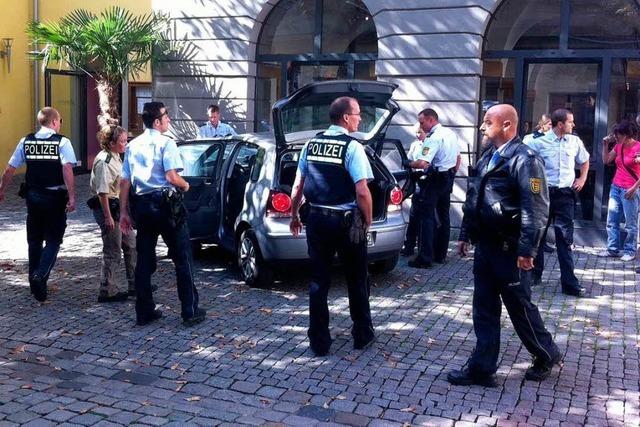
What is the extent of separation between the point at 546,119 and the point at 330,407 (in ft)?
19.7

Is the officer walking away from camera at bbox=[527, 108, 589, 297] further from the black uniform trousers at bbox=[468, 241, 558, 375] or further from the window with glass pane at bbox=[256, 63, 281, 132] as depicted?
the window with glass pane at bbox=[256, 63, 281, 132]

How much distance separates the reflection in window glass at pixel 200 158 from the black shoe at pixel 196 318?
8.34 feet

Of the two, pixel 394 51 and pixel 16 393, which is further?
pixel 394 51

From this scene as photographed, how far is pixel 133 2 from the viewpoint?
19.0 metres

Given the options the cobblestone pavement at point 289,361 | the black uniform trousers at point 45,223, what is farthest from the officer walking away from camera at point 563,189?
the black uniform trousers at point 45,223

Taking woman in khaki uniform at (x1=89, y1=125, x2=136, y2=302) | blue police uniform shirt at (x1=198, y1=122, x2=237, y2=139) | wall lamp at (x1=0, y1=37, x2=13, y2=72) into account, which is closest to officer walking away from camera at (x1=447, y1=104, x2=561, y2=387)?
woman in khaki uniform at (x1=89, y1=125, x2=136, y2=302)

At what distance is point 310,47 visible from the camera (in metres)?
13.2

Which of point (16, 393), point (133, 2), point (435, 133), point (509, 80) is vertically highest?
point (133, 2)

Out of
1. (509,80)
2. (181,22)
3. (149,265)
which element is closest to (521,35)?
(509,80)

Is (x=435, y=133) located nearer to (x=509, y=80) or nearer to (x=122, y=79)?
(x=509, y=80)

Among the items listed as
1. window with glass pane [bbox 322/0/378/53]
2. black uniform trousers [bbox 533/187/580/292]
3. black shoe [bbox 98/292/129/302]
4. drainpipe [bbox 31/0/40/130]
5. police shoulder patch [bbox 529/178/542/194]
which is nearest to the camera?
police shoulder patch [bbox 529/178/542/194]

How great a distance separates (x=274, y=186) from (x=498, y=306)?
3.12 meters

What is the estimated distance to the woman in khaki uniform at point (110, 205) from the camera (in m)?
7.14

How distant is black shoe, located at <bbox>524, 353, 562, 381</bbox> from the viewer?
5.30 metres
